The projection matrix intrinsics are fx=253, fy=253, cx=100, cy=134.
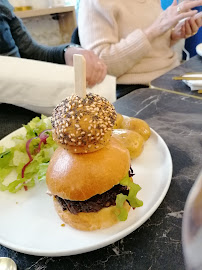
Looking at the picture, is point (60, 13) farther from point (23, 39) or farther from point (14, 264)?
point (14, 264)

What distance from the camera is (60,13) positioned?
10.8ft

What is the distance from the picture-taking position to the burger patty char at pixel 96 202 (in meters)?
0.60

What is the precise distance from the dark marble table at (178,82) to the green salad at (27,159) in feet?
2.19

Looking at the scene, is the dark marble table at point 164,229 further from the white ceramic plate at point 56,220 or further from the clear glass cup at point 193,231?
the clear glass cup at point 193,231

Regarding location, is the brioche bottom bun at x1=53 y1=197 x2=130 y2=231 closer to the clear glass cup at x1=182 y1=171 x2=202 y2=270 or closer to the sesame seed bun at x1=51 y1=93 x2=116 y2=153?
the sesame seed bun at x1=51 y1=93 x2=116 y2=153

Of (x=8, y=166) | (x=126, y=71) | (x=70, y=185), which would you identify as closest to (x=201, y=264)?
(x=70, y=185)

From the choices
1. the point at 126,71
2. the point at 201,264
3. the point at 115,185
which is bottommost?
the point at 126,71

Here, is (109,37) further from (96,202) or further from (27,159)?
(96,202)

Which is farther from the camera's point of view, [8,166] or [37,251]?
[8,166]

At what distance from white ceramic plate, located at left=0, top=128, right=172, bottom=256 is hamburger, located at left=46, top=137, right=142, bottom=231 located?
3 cm

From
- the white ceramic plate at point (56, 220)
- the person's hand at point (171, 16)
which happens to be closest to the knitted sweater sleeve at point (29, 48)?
the person's hand at point (171, 16)

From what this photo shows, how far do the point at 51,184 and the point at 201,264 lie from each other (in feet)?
1.57

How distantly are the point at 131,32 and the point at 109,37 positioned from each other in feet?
0.58

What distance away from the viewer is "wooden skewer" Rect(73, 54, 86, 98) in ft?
1.72
